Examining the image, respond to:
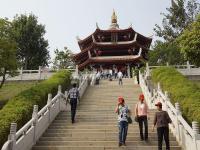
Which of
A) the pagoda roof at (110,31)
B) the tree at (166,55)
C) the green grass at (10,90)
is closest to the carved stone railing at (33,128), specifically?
the green grass at (10,90)

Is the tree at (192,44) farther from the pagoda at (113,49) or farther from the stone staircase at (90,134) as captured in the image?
the pagoda at (113,49)

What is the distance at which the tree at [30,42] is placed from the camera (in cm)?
4812

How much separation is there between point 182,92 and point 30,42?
115 ft

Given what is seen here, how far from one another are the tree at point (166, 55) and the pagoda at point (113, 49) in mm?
2984

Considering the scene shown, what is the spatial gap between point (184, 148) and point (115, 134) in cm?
273

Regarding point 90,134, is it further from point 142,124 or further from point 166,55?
point 166,55

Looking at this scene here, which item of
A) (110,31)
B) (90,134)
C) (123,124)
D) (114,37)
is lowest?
(90,134)

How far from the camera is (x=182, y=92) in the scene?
16500mm

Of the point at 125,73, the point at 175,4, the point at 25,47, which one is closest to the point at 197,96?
the point at 125,73

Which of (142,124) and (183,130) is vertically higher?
(142,124)

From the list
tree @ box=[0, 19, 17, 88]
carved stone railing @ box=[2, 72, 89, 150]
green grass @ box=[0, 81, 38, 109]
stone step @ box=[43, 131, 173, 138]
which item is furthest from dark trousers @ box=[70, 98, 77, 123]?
green grass @ box=[0, 81, 38, 109]

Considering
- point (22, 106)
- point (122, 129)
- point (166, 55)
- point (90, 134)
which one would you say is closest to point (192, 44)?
point (90, 134)

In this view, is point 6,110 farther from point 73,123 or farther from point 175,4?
point 175,4

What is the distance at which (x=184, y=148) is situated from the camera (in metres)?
11.5
